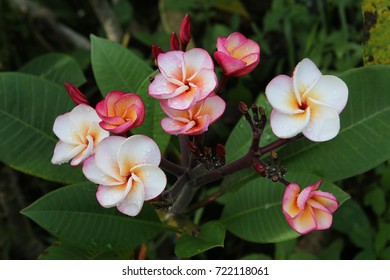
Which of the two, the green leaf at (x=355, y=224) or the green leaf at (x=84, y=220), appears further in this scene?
the green leaf at (x=355, y=224)

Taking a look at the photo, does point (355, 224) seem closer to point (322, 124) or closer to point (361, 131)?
point (361, 131)

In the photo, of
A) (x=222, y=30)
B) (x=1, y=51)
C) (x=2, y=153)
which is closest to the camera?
(x=2, y=153)

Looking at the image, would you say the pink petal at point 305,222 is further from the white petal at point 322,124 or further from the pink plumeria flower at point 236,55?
the pink plumeria flower at point 236,55

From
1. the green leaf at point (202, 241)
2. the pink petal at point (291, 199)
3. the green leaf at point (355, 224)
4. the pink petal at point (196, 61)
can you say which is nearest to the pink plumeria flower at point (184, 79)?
the pink petal at point (196, 61)

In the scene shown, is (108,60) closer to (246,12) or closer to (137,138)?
(137,138)

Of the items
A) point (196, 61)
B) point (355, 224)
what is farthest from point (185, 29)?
point (355, 224)
